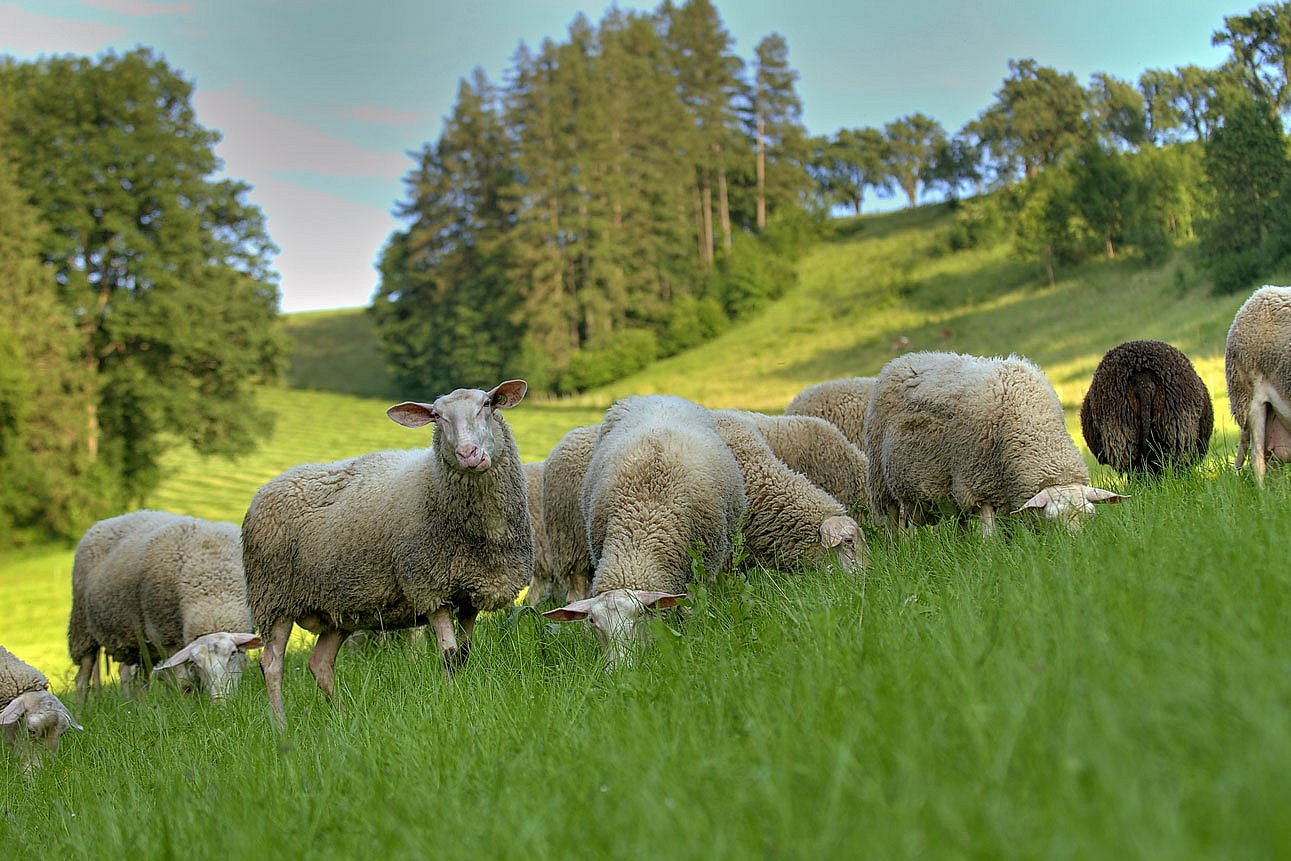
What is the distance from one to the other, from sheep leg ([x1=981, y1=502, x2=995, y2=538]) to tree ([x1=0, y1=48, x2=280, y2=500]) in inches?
1107

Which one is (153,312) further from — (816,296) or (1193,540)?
(816,296)

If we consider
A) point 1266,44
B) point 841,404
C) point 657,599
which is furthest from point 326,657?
point 1266,44

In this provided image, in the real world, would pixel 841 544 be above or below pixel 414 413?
below

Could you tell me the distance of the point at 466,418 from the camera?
652cm

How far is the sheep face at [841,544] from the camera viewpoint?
671 cm

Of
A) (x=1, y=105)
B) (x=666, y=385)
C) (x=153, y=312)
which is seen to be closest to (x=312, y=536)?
(x=153, y=312)

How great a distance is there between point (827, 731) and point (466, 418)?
4.02 meters

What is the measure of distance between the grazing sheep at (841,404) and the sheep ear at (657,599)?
534cm

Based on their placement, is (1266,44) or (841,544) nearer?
(841,544)

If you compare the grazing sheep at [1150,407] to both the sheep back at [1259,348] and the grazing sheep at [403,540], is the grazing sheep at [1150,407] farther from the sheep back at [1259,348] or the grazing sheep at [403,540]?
the grazing sheep at [403,540]

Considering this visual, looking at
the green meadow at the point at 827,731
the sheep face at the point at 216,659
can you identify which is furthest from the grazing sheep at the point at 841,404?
the sheep face at the point at 216,659

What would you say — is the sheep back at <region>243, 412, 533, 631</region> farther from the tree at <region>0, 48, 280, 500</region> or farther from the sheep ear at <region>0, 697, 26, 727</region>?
the tree at <region>0, 48, 280, 500</region>

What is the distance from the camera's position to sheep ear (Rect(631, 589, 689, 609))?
18.4 feet

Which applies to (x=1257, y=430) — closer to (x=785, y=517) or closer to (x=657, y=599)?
(x=785, y=517)
